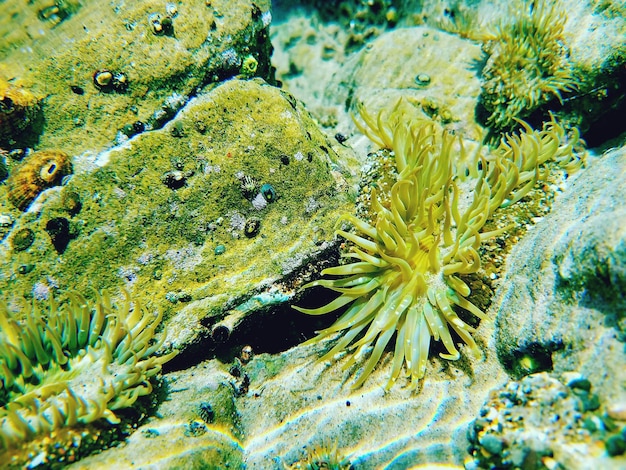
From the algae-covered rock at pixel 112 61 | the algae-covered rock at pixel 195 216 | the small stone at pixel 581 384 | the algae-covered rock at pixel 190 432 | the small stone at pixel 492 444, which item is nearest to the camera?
the small stone at pixel 581 384

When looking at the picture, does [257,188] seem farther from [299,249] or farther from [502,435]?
[502,435]

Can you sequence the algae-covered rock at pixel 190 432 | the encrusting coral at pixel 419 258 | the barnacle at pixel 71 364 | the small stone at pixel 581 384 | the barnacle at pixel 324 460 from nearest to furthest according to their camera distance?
the small stone at pixel 581 384 < the barnacle at pixel 71 364 < the algae-covered rock at pixel 190 432 < the barnacle at pixel 324 460 < the encrusting coral at pixel 419 258

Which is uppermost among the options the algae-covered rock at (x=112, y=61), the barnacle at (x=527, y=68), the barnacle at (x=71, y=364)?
the algae-covered rock at (x=112, y=61)

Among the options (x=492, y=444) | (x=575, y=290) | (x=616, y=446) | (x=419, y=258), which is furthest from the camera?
(x=419, y=258)

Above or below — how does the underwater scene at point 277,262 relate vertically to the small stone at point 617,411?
above

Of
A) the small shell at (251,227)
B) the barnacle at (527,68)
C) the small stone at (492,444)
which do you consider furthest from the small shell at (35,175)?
the barnacle at (527,68)

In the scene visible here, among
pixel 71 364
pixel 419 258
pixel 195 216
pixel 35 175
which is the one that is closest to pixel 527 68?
pixel 419 258

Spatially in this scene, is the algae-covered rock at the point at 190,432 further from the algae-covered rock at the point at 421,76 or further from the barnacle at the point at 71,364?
the algae-covered rock at the point at 421,76

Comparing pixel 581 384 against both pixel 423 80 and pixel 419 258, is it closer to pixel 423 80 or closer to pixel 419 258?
pixel 419 258
